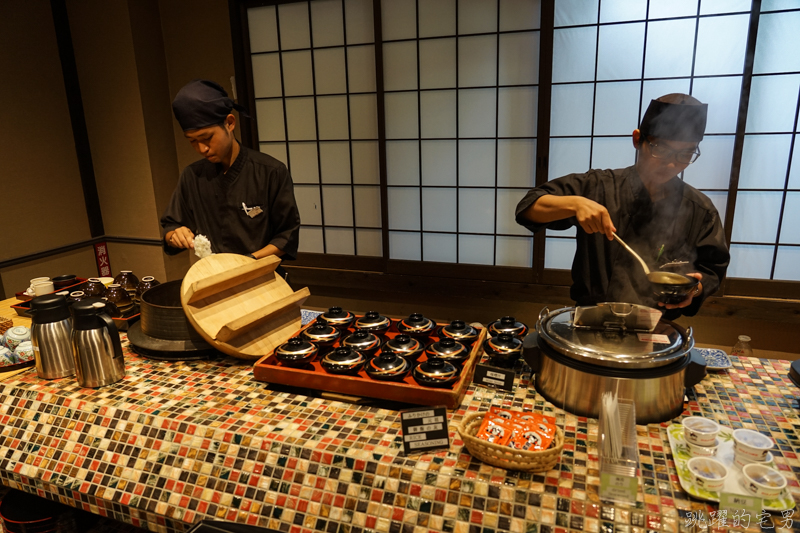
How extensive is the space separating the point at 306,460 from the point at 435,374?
48 cm

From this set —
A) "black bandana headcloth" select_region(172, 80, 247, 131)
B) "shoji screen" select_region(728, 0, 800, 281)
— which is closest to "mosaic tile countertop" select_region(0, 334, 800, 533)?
"black bandana headcloth" select_region(172, 80, 247, 131)

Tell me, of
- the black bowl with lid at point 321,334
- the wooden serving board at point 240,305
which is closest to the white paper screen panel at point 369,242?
the wooden serving board at point 240,305

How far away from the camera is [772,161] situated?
13.1 feet

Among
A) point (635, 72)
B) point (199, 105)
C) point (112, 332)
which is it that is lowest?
point (112, 332)

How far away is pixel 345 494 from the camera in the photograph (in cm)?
138

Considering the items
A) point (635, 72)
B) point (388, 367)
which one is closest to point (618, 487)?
point (388, 367)

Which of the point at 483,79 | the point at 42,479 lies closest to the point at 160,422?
the point at 42,479

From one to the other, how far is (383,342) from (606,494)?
3.20 ft

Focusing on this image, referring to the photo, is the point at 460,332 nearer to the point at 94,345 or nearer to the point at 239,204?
the point at 94,345

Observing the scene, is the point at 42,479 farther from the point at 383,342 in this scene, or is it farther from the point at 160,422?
the point at 383,342

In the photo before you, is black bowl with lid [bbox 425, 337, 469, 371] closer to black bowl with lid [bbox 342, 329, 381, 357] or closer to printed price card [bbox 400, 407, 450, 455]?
black bowl with lid [bbox 342, 329, 381, 357]

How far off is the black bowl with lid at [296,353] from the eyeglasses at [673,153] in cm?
154

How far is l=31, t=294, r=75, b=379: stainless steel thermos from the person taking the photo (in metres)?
1.91

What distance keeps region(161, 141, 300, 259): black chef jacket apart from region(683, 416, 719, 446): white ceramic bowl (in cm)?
214
